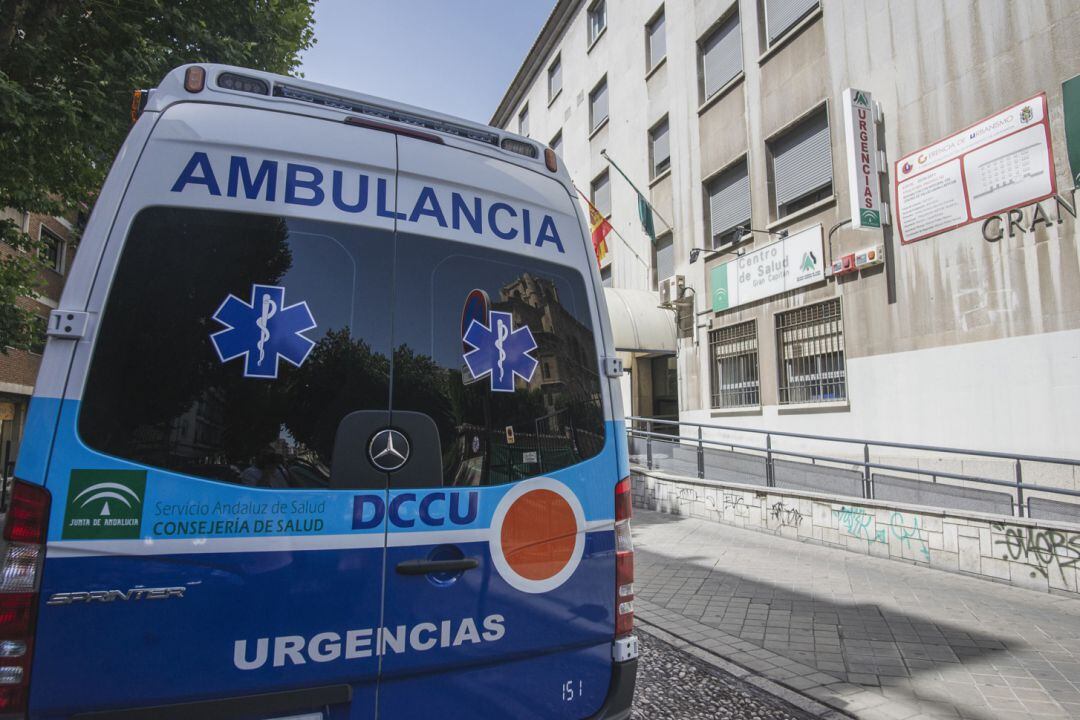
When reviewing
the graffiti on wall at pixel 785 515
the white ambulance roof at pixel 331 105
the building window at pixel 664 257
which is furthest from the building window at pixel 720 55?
the white ambulance roof at pixel 331 105

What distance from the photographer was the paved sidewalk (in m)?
3.72

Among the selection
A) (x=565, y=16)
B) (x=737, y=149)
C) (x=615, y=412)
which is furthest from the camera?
(x=565, y=16)

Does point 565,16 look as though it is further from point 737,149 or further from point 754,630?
point 754,630

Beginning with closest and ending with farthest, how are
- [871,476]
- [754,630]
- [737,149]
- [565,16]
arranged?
[754,630] → [871,476] → [737,149] → [565,16]

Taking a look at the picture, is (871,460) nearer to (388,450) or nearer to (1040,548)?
(1040,548)

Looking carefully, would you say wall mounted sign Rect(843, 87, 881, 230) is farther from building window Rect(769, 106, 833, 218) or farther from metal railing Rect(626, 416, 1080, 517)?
metal railing Rect(626, 416, 1080, 517)

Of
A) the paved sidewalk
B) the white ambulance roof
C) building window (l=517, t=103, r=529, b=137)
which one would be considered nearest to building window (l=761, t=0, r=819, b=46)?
the paved sidewalk

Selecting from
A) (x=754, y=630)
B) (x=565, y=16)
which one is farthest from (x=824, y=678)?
(x=565, y=16)

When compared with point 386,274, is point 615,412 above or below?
below

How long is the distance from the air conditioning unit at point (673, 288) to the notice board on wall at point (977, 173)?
18.4ft

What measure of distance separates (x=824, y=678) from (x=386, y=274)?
12.1ft

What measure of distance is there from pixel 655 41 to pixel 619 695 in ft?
60.3

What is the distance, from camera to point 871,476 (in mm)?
8414

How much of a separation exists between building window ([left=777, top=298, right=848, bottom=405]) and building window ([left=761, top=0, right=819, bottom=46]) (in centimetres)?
556
